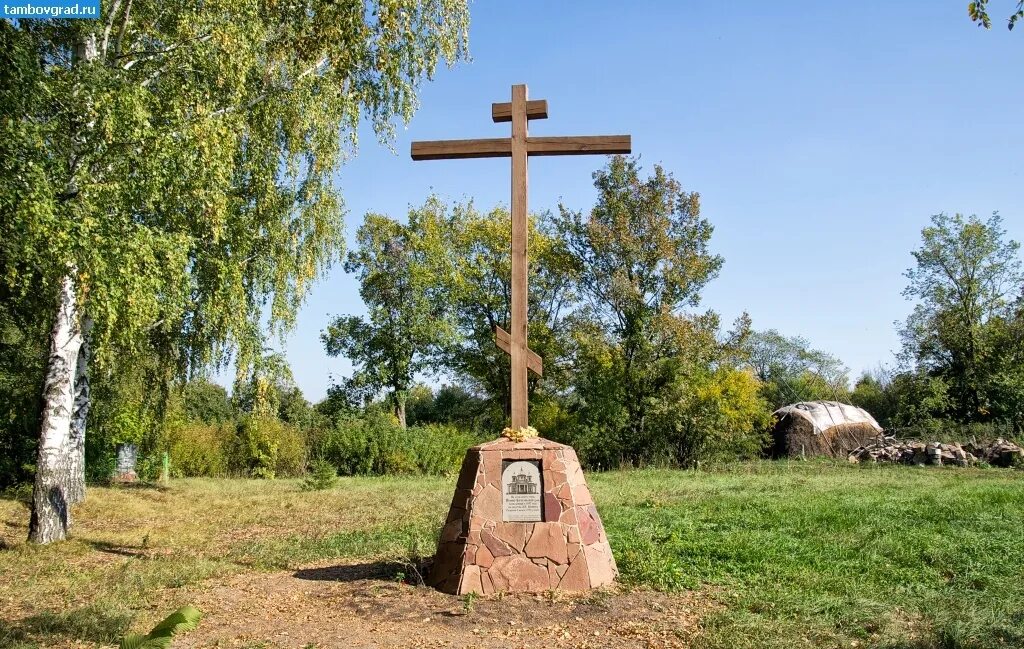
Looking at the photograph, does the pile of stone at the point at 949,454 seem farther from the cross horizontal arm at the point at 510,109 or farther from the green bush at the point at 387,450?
the cross horizontal arm at the point at 510,109

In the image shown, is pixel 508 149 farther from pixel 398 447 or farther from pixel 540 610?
pixel 398 447

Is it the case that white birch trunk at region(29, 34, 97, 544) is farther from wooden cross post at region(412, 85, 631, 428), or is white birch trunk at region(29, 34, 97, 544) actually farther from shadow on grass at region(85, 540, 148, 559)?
wooden cross post at region(412, 85, 631, 428)

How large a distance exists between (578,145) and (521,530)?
3.44 m

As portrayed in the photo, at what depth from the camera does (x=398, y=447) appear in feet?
74.3

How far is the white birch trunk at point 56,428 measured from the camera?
9633 mm

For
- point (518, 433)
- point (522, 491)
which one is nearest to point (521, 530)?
point (522, 491)

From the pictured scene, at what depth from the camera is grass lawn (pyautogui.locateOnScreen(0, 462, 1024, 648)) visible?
549 cm

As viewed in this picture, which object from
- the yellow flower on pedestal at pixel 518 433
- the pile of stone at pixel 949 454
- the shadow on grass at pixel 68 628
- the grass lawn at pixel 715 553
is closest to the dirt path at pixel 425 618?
the grass lawn at pixel 715 553

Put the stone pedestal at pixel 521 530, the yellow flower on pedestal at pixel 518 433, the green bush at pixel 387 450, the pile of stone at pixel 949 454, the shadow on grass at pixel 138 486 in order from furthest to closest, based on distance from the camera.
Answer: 1. the green bush at pixel 387 450
2. the pile of stone at pixel 949 454
3. the shadow on grass at pixel 138 486
4. the yellow flower on pedestal at pixel 518 433
5. the stone pedestal at pixel 521 530

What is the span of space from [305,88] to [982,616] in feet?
32.2

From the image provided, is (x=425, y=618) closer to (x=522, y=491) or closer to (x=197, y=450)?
(x=522, y=491)

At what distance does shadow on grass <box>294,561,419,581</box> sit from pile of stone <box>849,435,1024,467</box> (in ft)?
51.2

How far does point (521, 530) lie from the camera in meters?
6.68

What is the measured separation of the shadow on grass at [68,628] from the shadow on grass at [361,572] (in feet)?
5.98
